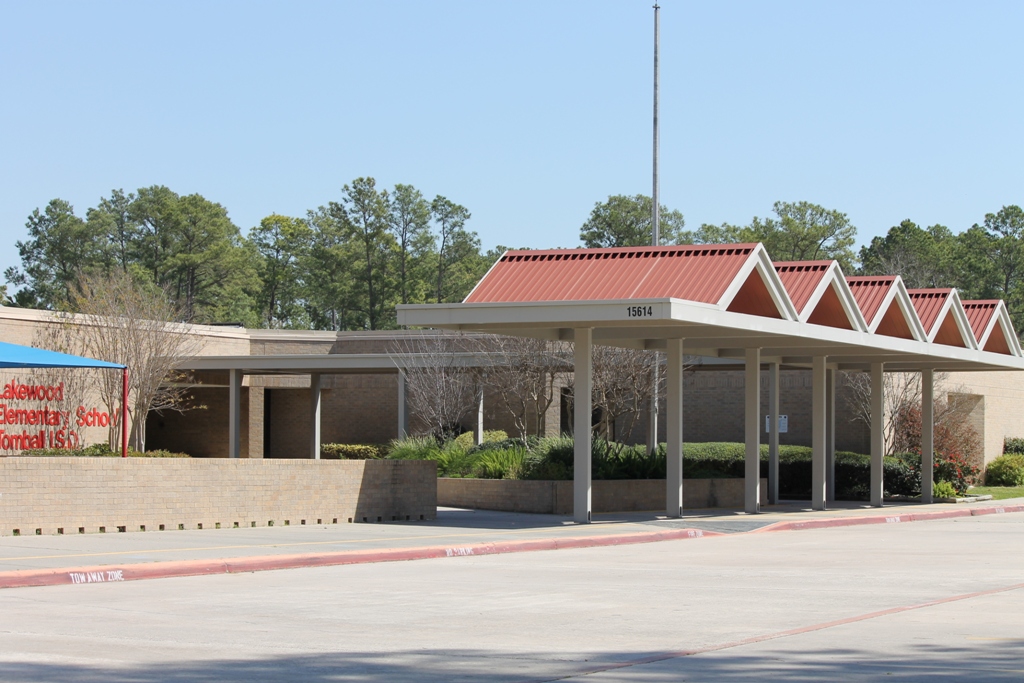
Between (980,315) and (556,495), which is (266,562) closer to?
(556,495)

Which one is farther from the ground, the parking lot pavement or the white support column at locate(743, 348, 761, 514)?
the white support column at locate(743, 348, 761, 514)

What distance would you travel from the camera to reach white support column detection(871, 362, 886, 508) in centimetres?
3344

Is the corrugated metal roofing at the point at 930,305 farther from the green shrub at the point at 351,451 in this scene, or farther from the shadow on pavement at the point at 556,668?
the shadow on pavement at the point at 556,668

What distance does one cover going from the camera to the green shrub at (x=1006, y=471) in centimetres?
4678

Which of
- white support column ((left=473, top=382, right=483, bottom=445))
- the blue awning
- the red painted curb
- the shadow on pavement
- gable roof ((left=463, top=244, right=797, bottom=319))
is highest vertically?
gable roof ((left=463, top=244, right=797, bottom=319))

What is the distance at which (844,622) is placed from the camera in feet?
37.8

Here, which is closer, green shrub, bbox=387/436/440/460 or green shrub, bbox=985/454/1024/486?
green shrub, bbox=387/436/440/460

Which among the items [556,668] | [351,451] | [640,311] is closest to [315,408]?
[351,451]

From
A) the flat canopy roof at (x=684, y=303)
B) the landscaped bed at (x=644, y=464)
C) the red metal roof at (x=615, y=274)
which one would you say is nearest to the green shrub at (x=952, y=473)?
the landscaped bed at (x=644, y=464)

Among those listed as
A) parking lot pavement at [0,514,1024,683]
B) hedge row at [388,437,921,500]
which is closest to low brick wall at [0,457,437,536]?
hedge row at [388,437,921,500]

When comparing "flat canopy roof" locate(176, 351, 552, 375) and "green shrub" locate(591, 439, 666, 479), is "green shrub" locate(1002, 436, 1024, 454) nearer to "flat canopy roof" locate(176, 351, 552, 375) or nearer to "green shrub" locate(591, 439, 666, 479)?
"flat canopy roof" locate(176, 351, 552, 375)

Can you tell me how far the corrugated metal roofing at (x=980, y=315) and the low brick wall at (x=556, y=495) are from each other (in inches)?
367

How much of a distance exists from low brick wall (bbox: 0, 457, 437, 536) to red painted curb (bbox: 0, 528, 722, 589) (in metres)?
4.56

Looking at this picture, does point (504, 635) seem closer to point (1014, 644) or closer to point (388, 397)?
point (1014, 644)
